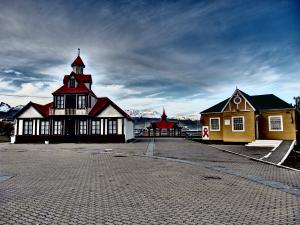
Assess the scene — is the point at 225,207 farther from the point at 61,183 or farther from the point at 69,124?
the point at 69,124

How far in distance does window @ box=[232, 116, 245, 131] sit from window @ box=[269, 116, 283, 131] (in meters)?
3.46

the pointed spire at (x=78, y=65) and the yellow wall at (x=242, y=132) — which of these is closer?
the yellow wall at (x=242, y=132)

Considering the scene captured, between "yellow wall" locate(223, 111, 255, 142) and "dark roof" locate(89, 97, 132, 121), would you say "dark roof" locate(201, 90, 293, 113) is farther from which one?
"dark roof" locate(89, 97, 132, 121)

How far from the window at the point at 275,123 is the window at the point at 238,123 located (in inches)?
136

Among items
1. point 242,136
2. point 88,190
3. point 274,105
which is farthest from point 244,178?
point 274,105

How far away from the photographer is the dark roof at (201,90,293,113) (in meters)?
29.7

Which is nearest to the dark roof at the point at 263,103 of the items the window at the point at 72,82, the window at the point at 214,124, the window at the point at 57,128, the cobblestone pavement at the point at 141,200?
the window at the point at 214,124

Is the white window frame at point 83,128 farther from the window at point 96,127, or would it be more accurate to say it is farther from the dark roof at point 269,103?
the dark roof at point 269,103

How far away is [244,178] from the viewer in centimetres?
1034

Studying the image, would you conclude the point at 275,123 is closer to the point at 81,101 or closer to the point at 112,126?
the point at 112,126

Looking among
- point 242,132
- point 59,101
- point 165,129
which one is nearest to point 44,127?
point 59,101

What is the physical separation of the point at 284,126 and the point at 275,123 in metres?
1.01

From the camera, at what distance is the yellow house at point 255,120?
1125 inches

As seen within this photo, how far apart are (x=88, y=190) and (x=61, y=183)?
158cm
